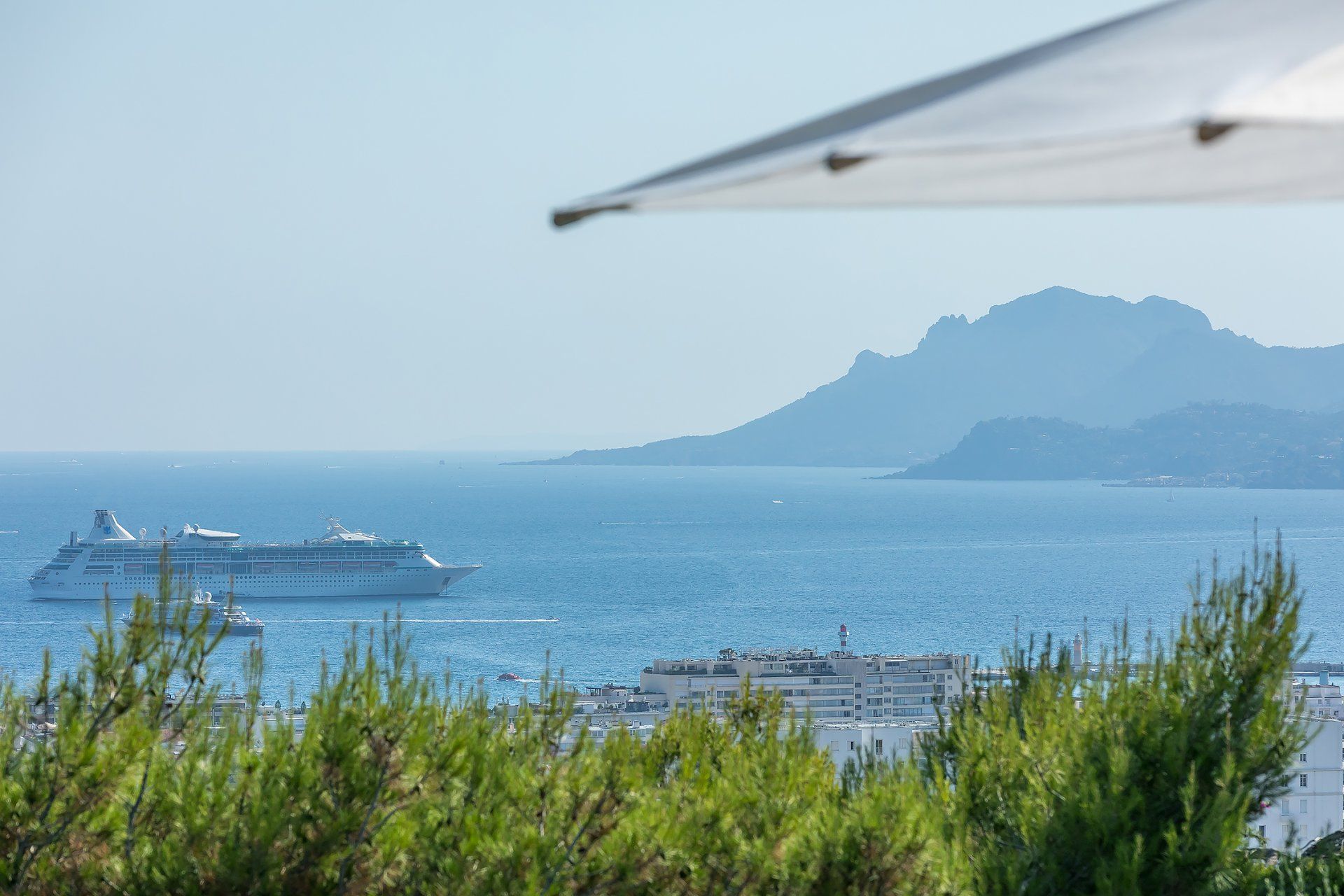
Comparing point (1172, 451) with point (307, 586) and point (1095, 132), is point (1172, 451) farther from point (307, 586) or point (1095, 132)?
point (1095, 132)

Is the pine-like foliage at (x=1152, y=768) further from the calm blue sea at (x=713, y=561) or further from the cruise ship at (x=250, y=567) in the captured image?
the cruise ship at (x=250, y=567)

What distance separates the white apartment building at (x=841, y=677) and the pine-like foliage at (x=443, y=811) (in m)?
19.4

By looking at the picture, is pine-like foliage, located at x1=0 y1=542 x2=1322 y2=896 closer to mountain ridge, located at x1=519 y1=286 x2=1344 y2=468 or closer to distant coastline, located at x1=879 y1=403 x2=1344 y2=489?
distant coastline, located at x1=879 y1=403 x2=1344 y2=489

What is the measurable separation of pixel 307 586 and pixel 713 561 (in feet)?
57.6

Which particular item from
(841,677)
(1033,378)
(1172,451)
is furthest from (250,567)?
(1033,378)

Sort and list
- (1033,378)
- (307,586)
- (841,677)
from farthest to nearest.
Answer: (1033,378)
(307,586)
(841,677)

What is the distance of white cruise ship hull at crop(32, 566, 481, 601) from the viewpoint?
43719 mm

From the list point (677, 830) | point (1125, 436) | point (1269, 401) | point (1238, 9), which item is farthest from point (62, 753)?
point (1269, 401)

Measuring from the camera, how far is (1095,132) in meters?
0.88

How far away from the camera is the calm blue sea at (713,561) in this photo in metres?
36.8

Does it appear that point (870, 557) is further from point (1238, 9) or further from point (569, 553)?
point (1238, 9)

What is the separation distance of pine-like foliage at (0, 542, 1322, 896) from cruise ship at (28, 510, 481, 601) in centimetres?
4099

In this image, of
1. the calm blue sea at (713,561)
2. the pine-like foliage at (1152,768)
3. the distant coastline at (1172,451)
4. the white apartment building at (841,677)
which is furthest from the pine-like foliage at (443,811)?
the distant coastline at (1172,451)

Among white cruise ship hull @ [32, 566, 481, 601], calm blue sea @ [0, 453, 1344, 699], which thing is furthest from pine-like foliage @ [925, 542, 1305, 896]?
white cruise ship hull @ [32, 566, 481, 601]
